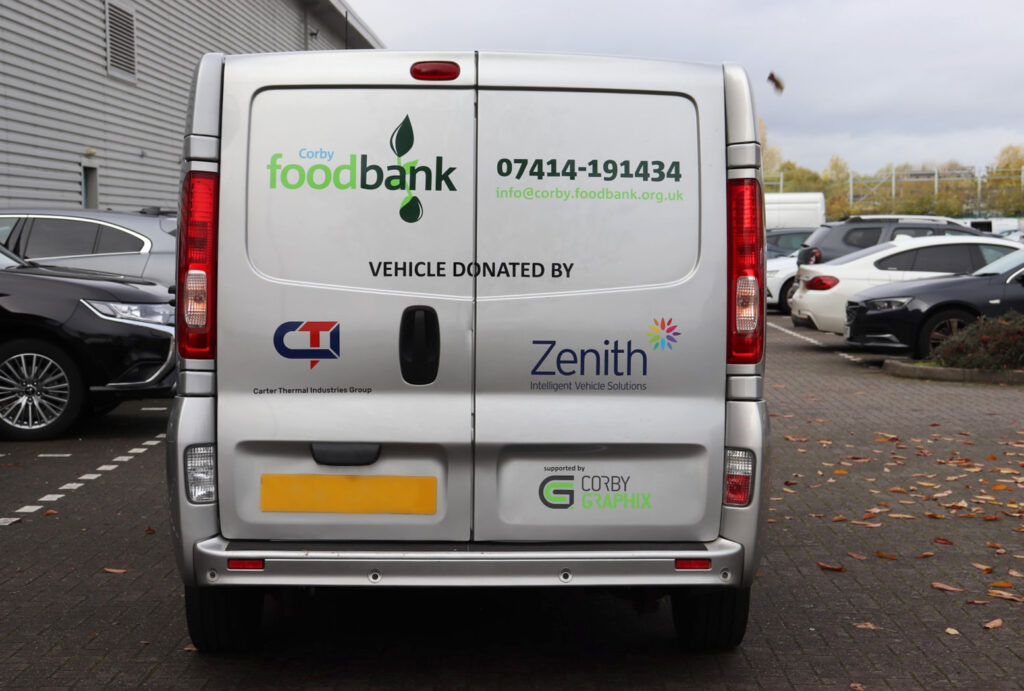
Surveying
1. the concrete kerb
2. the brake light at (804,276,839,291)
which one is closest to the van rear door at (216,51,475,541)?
the concrete kerb

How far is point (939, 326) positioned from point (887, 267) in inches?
96.2

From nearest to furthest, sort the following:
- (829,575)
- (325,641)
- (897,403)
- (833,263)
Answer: (325,641)
(829,575)
(897,403)
(833,263)

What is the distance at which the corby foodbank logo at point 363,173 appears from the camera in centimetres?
432

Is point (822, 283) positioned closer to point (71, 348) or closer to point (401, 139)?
point (71, 348)

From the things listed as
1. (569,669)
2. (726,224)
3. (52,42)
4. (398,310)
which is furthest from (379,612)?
(52,42)

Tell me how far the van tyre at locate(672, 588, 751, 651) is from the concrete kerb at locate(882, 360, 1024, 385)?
10632 millimetres

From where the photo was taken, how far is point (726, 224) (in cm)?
440

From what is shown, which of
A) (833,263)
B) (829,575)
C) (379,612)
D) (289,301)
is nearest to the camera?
(289,301)

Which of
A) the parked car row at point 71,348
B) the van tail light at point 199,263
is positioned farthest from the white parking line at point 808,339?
the van tail light at point 199,263

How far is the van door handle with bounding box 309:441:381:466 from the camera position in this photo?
4.38 m

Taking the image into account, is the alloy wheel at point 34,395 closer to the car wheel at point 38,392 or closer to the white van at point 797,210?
the car wheel at point 38,392

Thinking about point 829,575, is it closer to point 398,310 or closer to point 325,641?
point 325,641

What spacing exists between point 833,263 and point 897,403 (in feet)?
19.7

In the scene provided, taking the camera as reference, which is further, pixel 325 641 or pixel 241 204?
pixel 325 641
